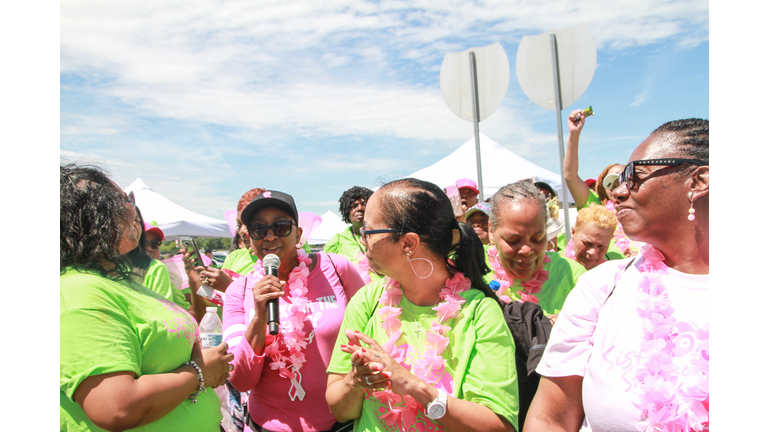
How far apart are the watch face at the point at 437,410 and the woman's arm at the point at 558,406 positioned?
29 cm

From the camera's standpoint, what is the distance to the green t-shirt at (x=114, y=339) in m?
1.37

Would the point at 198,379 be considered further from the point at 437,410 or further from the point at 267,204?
the point at 267,204

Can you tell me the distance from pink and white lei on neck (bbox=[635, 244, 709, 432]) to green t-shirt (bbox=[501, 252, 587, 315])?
133 centimetres

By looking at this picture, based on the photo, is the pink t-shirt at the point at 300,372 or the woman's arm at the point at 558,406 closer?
the woman's arm at the point at 558,406

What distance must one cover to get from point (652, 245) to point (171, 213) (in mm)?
15453

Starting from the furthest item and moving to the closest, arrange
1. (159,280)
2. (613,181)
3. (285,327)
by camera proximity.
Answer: (159,280), (613,181), (285,327)

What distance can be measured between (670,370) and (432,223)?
36.3 inches

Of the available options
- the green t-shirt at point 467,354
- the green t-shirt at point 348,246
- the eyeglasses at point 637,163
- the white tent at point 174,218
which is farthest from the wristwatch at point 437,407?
the white tent at point 174,218

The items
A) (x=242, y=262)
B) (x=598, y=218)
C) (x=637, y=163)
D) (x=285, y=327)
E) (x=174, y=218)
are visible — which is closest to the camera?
(x=637, y=163)

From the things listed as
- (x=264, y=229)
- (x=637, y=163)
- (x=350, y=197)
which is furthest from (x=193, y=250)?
(x=637, y=163)

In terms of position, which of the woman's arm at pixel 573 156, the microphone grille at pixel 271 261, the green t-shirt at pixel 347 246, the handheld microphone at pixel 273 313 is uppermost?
the woman's arm at pixel 573 156

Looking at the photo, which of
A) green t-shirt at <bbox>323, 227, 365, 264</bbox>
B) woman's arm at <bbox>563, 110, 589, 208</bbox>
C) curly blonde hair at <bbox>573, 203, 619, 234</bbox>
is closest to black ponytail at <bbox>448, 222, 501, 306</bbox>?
curly blonde hair at <bbox>573, 203, 619, 234</bbox>

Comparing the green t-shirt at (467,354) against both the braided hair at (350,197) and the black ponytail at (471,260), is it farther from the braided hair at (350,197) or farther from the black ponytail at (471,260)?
the braided hair at (350,197)

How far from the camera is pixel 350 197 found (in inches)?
217
